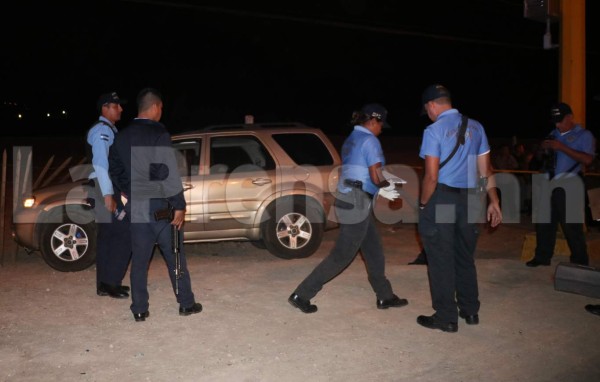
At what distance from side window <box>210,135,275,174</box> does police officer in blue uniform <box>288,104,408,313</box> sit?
284 cm

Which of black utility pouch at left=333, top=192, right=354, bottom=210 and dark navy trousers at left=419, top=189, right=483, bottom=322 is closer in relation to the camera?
dark navy trousers at left=419, top=189, right=483, bottom=322

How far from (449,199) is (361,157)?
0.89 meters

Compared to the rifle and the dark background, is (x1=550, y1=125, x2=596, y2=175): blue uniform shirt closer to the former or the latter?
the rifle

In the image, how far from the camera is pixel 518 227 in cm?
1206

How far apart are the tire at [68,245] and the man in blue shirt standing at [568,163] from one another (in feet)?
18.0

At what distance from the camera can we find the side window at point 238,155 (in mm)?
8703

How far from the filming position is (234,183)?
8672 mm

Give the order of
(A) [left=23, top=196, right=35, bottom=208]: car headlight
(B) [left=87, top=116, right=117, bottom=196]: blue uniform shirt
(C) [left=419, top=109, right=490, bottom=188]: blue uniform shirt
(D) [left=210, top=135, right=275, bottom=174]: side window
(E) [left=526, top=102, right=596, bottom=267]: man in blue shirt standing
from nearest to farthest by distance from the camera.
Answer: (C) [left=419, top=109, right=490, bottom=188]: blue uniform shirt
(B) [left=87, top=116, right=117, bottom=196]: blue uniform shirt
(E) [left=526, top=102, right=596, bottom=267]: man in blue shirt standing
(A) [left=23, top=196, right=35, bottom=208]: car headlight
(D) [left=210, top=135, right=275, bottom=174]: side window

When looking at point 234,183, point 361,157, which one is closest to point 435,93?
point 361,157

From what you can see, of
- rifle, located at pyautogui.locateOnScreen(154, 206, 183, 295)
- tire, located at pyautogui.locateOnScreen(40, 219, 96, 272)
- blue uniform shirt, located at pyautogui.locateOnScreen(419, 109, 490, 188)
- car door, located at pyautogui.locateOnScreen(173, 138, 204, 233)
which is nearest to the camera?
blue uniform shirt, located at pyautogui.locateOnScreen(419, 109, 490, 188)

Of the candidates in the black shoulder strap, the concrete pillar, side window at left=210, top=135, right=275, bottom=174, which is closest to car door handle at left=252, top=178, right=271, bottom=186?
side window at left=210, top=135, right=275, bottom=174

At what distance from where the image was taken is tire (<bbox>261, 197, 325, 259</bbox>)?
8.71 m

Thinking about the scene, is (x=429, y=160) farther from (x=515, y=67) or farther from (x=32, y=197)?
(x=515, y=67)

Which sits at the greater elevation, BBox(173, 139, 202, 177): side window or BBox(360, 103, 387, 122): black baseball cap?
BBox(360, 103, 387, 122): black baseball cap
